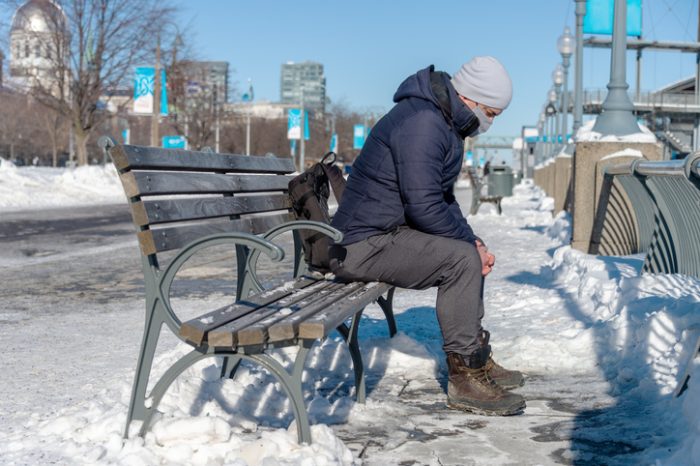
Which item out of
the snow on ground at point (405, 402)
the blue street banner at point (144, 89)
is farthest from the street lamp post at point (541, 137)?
the snow on ground at point (405, 402)

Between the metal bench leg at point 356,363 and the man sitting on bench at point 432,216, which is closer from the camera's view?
the man sitting on bench at point 432,216

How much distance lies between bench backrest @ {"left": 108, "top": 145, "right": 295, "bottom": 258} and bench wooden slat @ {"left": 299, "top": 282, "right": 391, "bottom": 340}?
2.20ft

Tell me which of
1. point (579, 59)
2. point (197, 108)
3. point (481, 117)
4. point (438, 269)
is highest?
point (197, 108)

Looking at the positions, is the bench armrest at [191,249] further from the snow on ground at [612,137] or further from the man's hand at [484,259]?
the snow on ground at [612,137]

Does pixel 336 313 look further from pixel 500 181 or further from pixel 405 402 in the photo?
pixel 500 181

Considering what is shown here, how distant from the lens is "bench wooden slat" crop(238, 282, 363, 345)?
3.26 m

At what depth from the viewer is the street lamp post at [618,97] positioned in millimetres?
10602

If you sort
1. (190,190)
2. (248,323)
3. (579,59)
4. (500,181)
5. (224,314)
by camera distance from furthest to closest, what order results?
(500,181) < (579,59) < (190,190) < (224,314) < (248,323)

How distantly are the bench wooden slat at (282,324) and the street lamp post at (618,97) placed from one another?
7.23 metres

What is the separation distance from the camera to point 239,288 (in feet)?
15.3

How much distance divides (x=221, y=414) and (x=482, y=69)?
1.91 meters

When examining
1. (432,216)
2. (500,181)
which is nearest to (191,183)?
(432,216)

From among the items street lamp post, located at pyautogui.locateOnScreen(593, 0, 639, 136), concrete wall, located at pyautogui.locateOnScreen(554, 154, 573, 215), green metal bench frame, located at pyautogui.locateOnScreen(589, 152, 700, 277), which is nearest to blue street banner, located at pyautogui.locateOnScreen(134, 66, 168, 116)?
concrete wall, located at pyautogui.locateOnScreen(554, 154, 573, 215)

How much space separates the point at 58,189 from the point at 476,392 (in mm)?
28025
